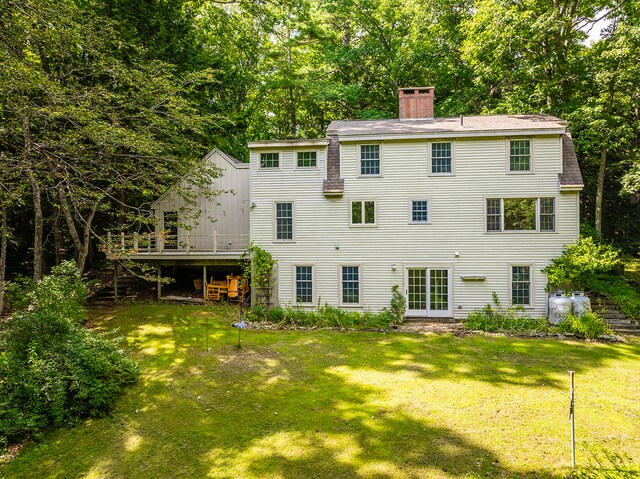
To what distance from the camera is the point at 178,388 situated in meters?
7.75

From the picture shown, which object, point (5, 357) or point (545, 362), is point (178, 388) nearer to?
point (5, 357)

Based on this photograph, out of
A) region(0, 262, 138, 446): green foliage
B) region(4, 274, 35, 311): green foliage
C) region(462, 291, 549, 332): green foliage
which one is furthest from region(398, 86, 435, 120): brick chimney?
region(4, 274, 35, 311): green foliage

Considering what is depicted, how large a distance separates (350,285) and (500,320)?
18.3 feet

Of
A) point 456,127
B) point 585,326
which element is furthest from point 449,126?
point 585,326

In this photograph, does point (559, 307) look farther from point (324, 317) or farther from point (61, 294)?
point (61, 294)

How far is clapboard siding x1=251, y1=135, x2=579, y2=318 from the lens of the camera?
12.2m

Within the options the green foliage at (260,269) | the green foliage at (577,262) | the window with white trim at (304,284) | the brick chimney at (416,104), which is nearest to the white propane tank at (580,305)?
the green foliage at (577,262)

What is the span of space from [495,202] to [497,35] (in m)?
8.86

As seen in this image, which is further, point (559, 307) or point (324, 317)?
point (324, 317)

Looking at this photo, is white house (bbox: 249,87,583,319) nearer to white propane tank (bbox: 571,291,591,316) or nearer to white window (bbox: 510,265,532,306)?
white window (bbox: 510,265,532,306)

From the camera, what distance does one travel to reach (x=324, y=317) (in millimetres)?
12594

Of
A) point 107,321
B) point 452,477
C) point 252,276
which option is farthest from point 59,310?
point 452,477

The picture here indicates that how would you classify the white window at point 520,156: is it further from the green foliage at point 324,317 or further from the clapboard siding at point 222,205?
the clapboard siding at point 222,205

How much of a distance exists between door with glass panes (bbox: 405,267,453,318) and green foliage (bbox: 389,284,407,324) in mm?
308
